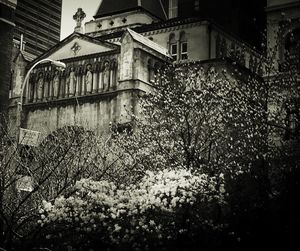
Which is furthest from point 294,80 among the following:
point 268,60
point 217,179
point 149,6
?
point 149,6

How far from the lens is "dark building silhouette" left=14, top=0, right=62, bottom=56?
6447 inches

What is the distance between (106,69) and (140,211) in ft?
83.1

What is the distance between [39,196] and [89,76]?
1821 cm

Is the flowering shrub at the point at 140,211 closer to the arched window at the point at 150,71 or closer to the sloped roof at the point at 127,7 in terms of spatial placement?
the arched window at the point at 150,71

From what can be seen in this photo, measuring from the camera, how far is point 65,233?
83.0ft

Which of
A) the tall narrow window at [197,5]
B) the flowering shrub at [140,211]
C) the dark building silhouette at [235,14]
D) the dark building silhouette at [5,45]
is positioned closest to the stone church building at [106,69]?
A: the dark building silhouette at [5,45]

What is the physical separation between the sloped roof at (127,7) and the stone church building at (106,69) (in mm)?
9666

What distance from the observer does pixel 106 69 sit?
4709 cm

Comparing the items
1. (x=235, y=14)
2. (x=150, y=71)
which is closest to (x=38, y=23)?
(x=235, y=14)

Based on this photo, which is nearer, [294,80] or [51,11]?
[294,80]

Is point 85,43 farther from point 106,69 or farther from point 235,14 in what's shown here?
point 235,14

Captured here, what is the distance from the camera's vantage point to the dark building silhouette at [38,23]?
163750 millimetres

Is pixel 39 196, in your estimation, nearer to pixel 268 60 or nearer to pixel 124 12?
pixel 268 60

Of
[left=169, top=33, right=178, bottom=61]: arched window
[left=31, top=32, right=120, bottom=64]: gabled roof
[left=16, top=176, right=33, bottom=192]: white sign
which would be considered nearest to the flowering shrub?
[left=16, top=176, right=33, bottom=192]: white sign
